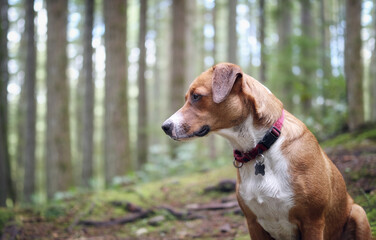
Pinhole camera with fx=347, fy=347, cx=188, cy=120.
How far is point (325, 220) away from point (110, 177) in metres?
8.27

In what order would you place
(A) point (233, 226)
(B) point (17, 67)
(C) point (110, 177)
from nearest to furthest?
(A) point (233, 226) → (C) point (110, 177) → (B) point (17, 67)

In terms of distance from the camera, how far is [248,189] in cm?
292

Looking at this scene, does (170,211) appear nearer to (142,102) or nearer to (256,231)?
(256,231)

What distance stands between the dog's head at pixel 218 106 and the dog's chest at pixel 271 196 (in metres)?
0.45

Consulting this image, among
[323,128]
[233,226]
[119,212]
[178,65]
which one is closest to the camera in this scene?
[233,226]

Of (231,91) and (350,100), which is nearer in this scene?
(231,91)

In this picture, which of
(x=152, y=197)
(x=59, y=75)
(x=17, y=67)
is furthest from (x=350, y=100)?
(x=17, y=67)

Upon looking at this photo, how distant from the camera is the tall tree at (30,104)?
11.5 m

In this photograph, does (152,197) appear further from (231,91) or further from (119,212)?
(231,91)

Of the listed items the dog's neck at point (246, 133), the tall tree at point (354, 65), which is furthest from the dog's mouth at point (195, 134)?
the tall tree at point (354, 65)

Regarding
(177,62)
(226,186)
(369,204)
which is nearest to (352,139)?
(226,186)

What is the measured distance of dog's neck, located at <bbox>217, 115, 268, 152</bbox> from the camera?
2.91 meters

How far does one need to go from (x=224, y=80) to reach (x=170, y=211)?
12.5 feet

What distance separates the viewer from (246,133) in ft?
9.60
